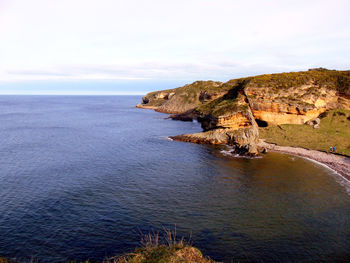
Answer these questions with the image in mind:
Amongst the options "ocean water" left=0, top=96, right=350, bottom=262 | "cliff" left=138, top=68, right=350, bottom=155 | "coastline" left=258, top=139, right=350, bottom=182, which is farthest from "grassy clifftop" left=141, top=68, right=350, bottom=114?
"ocean water" left=0, top=96, right=350, bottom=262

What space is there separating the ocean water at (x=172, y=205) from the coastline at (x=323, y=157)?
254cm

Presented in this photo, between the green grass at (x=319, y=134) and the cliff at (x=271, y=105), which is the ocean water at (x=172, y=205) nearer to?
the green grass at (x=319, y=134)

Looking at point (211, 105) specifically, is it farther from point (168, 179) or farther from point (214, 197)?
point (214, 197)

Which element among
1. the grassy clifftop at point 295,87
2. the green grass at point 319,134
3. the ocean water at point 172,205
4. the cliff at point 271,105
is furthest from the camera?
the grassy clifftop at point 295,87

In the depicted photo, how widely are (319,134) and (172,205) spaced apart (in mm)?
49412

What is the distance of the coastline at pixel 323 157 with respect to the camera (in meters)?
44.8

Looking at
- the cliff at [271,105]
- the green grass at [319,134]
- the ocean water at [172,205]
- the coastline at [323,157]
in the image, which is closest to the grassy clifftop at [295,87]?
the cliff at [271,105]

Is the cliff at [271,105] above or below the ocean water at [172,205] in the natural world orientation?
above

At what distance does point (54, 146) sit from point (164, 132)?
3498 centimetres

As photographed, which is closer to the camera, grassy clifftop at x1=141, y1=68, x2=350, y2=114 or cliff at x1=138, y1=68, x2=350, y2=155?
cliff at x1=138, y1=68, x2=350, y2=155

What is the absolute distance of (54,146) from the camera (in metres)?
63.6

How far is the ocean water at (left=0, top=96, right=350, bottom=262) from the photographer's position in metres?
23.8

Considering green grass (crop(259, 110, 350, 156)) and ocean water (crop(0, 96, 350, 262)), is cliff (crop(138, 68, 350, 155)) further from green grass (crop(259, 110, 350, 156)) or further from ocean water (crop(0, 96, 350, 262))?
ocean water (crop(0, 96, 350, 262))

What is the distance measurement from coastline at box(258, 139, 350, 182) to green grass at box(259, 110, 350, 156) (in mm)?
2415
